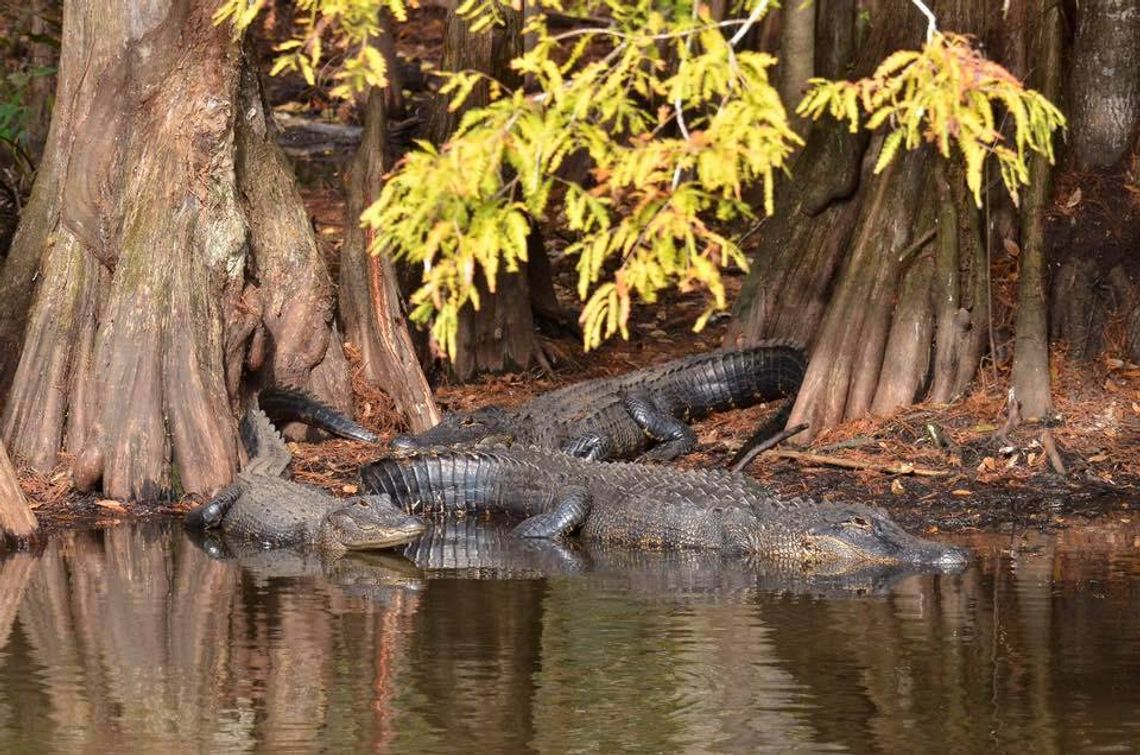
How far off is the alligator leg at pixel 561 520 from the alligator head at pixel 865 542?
158 centimetres

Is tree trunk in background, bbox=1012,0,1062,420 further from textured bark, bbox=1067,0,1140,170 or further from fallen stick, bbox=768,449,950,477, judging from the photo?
fallen stick, bbox=768,449,950,477

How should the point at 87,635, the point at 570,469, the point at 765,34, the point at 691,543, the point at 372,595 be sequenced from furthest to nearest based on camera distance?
A: the point at 765,34 < the point at 570,469 < the point at 691,543 < the point at 372,595 < the point at 87,635

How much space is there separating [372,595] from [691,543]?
227cm

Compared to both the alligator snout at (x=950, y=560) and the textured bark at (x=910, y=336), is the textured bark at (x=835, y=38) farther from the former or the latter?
the alligator snout at (x=950, y=560)

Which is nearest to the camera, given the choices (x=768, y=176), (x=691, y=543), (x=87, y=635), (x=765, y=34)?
(x=768, y=176)

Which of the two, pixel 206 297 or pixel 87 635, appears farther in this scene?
pixel 206 297

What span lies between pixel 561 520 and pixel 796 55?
6086 mm

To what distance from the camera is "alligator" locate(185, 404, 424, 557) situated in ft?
34.6

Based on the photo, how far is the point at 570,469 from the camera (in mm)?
11758

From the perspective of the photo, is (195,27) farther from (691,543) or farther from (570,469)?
(691,543)

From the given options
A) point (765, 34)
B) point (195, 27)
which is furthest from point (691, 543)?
point (765, 34)

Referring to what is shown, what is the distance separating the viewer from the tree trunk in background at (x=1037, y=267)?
1198 cm

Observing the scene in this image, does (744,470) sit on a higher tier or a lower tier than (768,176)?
lower

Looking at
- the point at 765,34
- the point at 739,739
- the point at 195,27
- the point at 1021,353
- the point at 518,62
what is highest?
the point at 765,34
